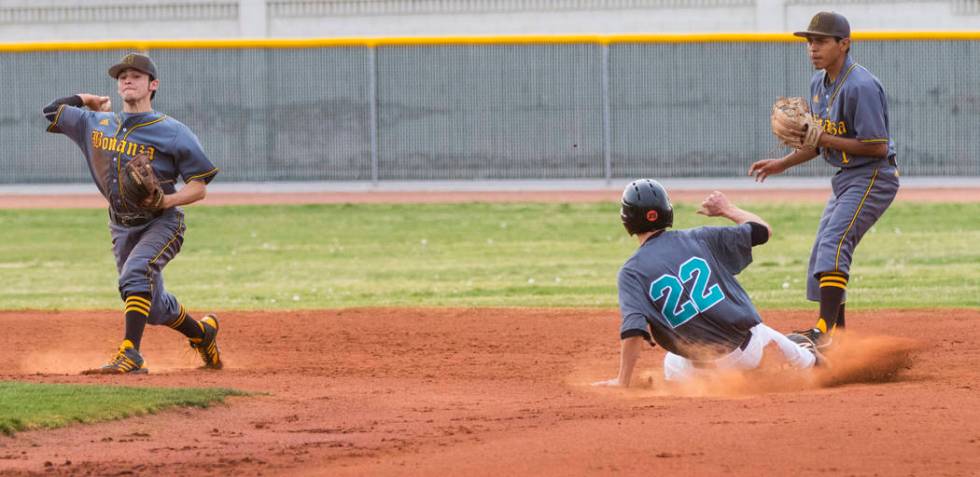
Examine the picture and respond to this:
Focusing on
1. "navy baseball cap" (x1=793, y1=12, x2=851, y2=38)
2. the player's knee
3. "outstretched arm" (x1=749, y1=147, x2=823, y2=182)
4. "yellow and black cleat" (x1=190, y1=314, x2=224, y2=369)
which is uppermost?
"navy baseball cap" (x1=793, y1=12, x2=851, y2=38)

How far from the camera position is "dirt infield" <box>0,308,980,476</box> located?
5.18 m

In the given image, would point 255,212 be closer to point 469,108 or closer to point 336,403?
point 469,108

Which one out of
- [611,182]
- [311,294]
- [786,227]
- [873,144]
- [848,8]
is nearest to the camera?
[873,144]

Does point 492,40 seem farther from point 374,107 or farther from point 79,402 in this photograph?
point 79,402

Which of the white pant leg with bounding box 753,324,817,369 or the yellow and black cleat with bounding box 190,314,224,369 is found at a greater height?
the white pant leg with bounding box 753,324,817,369

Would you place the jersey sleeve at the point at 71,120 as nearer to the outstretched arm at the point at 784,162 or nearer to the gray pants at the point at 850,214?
the outstretched arm at the point at 784,162

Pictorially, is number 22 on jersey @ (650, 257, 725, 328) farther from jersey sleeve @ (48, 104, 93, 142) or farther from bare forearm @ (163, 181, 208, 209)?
jersey sleeve @ (48, 104, 93, 142)

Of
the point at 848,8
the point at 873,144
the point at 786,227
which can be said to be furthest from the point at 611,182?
the point at 873,144

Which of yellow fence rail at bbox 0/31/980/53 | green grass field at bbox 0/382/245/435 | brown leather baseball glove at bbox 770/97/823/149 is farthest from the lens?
yellow fence rail at bbox 0/31/980/53

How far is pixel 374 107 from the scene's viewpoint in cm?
2245

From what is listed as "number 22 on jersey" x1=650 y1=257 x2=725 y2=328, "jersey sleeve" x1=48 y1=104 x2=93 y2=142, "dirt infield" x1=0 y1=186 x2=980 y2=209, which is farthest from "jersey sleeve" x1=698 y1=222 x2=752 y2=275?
"dirt infield" x1=0 y1=186 x2=980 y2=209

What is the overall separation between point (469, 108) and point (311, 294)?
9.13 metres

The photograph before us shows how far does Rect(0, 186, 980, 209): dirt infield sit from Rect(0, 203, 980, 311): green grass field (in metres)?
0.82

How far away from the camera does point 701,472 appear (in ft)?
16.1
